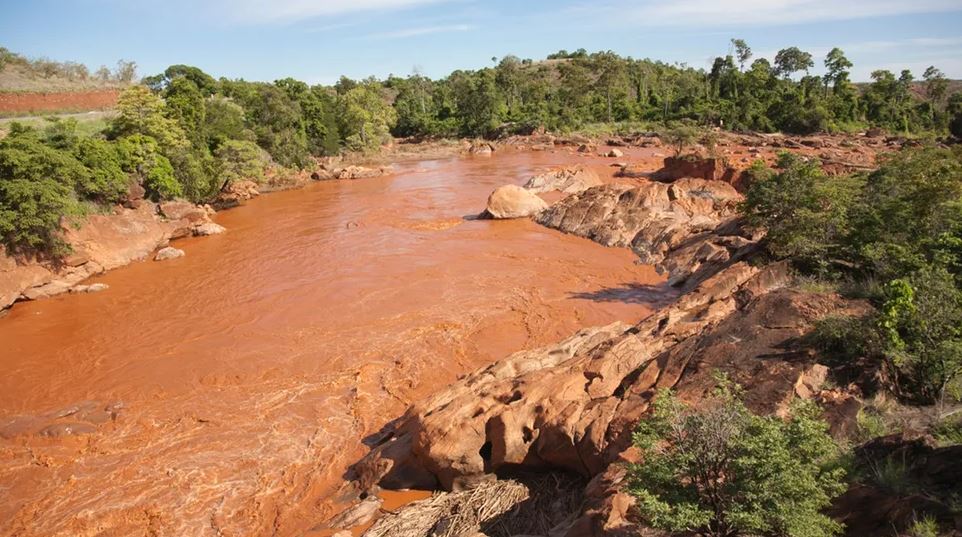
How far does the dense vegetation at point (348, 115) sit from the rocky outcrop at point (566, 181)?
61.7ft

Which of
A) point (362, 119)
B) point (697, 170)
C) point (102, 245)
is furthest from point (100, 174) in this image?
point (362, 119)

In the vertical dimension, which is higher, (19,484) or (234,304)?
(234,304)

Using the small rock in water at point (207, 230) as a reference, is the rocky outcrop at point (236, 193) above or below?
above

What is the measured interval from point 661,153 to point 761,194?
117 ft

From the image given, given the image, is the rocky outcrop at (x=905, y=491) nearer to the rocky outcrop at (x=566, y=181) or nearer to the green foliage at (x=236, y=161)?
the rocky outcrop at (x=566, y=181)

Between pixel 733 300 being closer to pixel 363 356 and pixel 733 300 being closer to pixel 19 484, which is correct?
pixel 363 356

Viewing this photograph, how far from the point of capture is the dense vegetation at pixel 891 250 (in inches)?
279

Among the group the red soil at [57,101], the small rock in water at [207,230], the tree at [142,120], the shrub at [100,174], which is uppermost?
the red soil at [57,101]

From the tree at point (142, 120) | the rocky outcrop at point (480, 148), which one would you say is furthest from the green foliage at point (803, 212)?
the rocky outcrop at point (480, 148)

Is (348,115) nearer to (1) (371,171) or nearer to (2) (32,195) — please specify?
(1) (371,171)

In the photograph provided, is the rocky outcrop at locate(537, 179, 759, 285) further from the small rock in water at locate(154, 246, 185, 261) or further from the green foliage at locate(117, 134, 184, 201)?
the green foliage at locate(117, 134, 184, 201)

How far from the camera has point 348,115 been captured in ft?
177

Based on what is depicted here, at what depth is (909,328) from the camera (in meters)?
7.23

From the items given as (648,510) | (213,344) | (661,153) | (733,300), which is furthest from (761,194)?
(661,153)
